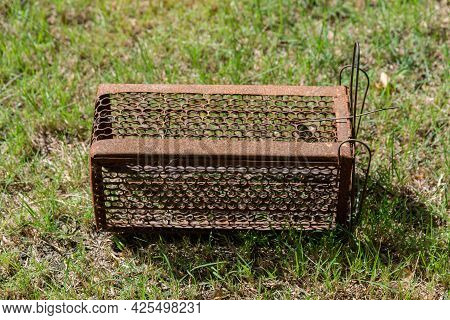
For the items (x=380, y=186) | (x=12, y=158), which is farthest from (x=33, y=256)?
(x=380, y=186)

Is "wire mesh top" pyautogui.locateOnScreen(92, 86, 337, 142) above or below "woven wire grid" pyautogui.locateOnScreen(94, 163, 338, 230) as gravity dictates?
above

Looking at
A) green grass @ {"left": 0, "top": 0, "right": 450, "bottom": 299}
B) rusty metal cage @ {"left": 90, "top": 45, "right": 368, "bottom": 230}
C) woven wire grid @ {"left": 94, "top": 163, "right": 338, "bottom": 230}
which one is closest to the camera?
rusty metal cage @ {"left": 90, "top": 45, "right": 368, "bottom": 230}

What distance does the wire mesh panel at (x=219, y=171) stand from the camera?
274cm

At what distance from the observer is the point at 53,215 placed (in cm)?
319

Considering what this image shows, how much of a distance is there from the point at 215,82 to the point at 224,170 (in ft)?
3.40

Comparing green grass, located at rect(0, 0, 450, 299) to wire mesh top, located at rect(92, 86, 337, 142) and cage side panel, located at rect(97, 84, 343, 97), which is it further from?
cage side panel, located at rect(97, 84, 343, 97)

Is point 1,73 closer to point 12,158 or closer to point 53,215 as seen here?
point 12,158

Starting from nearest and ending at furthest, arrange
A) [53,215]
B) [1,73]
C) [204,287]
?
[204,287] → [53,215] → [1,73]

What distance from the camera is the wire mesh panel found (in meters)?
2.74

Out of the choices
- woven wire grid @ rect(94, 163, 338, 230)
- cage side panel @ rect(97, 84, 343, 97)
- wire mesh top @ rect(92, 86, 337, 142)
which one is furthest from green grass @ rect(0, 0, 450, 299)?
cage side panel @ rect(97, 84, 343, 97)

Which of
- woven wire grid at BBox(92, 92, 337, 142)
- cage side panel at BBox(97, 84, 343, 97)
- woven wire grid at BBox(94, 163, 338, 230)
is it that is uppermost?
cage side panel at BBox(97, 84, 343, 97)

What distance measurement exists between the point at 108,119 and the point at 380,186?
44.5 inches

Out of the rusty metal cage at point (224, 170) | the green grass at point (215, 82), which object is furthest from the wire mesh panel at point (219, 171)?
the green grass at point (215, 82)

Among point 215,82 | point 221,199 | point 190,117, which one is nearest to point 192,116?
point 190,117
